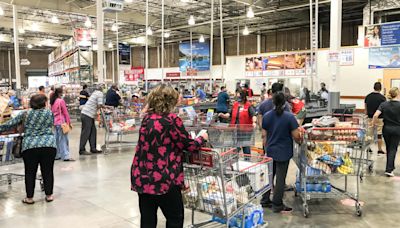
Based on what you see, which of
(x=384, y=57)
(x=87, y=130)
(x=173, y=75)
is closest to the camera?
(x=87, y=130)

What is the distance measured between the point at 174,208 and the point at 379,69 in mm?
16858

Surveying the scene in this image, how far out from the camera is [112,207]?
4.92 m

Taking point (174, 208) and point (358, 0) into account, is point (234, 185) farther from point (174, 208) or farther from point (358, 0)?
point (358, 0)

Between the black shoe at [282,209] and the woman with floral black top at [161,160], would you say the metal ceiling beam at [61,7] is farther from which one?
the woman with floral black top at [161,160]

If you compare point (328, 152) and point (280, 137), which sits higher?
point (280, 137)

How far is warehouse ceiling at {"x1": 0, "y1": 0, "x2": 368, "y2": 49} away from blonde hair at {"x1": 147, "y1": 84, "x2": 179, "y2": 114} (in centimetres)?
1448

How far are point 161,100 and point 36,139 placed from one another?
2.90 m

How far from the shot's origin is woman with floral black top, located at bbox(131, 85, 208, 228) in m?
2.61

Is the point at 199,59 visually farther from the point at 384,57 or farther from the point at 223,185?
the point at 223,185

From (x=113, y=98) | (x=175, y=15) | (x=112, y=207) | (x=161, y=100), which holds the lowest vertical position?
(x=112, y=207)

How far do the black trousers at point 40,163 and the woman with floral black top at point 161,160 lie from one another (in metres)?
2.73

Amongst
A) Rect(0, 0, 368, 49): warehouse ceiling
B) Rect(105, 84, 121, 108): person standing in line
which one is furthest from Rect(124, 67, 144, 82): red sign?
Rect(105, 84, 121, 108): person standing in line

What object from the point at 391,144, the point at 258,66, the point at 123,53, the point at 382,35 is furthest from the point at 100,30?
the point at 258,66

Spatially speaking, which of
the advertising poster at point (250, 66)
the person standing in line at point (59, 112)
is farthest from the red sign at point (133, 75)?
the person standing in line at point (59, 112)
